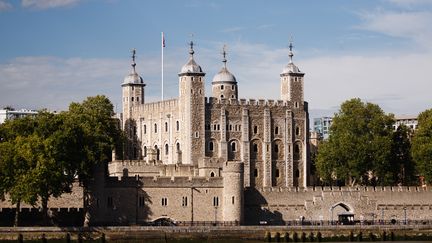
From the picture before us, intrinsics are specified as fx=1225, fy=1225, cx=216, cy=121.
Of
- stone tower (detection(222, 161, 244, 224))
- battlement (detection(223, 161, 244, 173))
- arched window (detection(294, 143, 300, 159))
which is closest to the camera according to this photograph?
stone tower (detection(222, 161, 244, 224))

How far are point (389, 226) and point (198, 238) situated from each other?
595 inches

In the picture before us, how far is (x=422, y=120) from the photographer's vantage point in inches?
4254

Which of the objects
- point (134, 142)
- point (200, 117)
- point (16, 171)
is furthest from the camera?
point (134, 142)

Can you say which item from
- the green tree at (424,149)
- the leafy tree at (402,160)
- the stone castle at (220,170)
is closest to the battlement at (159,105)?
Result: the stone castle at (220,170)

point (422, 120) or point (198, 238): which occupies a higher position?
point (422, 120)

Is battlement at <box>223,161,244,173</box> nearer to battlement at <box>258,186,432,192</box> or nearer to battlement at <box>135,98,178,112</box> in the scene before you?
battlement at <box>258,186,432,192</box>

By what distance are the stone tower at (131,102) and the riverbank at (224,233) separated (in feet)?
111

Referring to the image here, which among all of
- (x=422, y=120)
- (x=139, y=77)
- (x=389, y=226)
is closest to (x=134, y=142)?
(x=139, y=77)

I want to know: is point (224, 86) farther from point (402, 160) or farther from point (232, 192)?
point (232, 192)

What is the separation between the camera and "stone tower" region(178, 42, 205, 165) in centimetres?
10562

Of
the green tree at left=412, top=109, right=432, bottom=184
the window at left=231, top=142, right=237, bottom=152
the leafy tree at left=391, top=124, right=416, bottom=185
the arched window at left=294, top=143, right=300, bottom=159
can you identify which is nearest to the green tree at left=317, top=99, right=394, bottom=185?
the leafy tree at left=391, top=124, right=416, bottom=185

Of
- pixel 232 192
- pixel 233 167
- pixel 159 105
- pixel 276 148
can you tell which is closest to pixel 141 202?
pixel 232 192

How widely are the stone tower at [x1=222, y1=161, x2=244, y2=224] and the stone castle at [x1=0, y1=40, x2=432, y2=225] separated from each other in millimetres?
72

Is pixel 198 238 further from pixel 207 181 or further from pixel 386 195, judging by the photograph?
pixel 386 195
